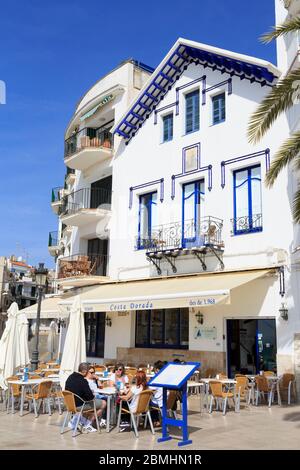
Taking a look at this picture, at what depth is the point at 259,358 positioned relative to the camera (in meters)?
16.8

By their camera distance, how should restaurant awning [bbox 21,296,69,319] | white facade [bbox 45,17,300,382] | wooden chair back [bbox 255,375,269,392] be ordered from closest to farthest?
wooden chair back [bbox 255,375,269,392] → white facade [bbox 45,17,300,382] → restaurant awning [bbox 21,296,69,319]

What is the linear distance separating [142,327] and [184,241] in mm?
4507

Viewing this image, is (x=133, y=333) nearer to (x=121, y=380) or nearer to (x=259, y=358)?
(x=259, y=358)

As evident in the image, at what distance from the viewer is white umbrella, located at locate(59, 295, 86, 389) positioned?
1320cm

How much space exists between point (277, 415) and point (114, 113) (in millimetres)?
17705

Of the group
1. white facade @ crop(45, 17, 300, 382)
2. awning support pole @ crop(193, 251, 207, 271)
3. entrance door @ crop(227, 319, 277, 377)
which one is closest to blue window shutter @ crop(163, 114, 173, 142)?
white facade @ crop(45, 17, 300, 382)

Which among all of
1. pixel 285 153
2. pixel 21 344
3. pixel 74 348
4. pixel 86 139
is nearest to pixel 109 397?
pixel 74 348

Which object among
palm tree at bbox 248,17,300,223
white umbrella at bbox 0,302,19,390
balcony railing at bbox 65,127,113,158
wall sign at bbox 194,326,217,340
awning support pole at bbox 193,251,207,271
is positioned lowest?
white umbrella at bbox 0,302,19,390

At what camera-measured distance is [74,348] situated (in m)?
13.6

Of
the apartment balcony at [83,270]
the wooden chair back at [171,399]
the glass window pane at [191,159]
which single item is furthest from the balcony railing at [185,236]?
the wooden chair back at [171,399]

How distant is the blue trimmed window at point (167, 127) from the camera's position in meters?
21.2

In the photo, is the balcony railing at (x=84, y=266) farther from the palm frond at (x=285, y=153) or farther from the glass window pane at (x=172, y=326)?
the palm frond at (x=285, y=153)

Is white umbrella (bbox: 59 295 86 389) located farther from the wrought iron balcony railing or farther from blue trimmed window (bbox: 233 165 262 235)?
blue trimmed window (bbox: 233 165 262 235)

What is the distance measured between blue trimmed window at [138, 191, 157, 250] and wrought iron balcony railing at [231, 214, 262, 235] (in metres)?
4.40
